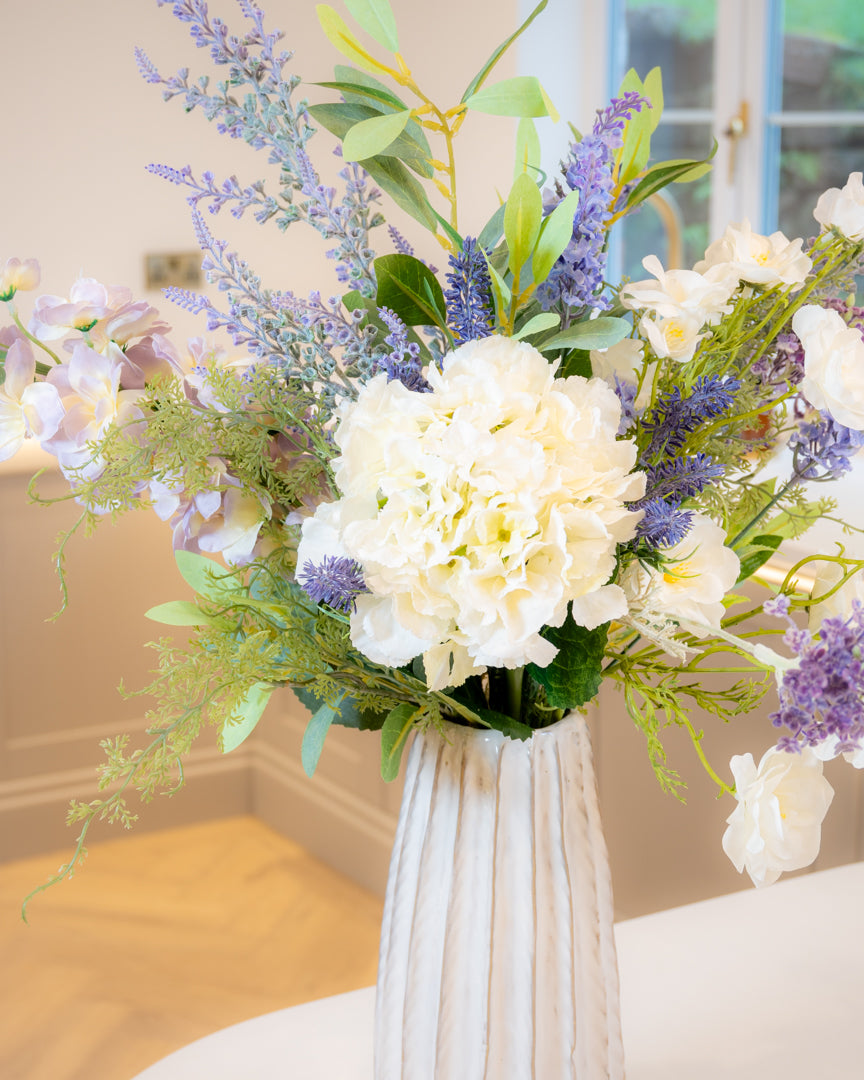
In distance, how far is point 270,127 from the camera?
442 millimetres

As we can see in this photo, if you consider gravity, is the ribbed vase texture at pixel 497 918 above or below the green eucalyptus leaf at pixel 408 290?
below

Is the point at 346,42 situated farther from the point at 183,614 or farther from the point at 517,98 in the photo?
the point at 183,614

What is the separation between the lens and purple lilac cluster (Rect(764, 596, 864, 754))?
0.38 m

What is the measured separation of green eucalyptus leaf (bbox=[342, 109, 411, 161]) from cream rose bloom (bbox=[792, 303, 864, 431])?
0.17 meters

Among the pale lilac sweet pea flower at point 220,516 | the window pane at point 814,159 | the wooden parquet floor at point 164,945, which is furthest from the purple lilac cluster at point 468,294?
the window pane at point 814,159

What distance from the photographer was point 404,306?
1.53 ft

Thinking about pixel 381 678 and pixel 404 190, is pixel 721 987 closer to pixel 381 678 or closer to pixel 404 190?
pixel 381 678

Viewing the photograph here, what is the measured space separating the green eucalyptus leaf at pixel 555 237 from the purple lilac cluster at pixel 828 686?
16cm

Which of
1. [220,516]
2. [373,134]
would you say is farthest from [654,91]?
[220,516]

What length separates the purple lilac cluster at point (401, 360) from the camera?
0.44m

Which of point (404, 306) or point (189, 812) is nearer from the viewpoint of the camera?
point (404, 306)

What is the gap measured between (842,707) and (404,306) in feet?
0.72

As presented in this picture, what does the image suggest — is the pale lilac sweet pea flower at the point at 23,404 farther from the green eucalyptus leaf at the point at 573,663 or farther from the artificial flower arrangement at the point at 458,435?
the green eucalyptus leaf at the point at 573,663

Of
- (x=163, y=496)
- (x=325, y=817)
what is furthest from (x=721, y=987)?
(x=325, y=817)
